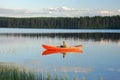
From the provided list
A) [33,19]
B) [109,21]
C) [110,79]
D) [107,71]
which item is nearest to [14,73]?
[110,79]

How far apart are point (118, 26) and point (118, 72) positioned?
4138 inches

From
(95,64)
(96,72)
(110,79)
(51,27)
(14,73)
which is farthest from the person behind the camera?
(51,27)

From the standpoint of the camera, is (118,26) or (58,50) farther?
(118,26)

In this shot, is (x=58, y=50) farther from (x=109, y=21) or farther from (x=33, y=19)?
(x=33, y=19)

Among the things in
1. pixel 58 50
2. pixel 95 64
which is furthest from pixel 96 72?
pixel 58 50

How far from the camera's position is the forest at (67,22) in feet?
394

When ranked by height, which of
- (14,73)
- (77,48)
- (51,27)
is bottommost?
(51,27)

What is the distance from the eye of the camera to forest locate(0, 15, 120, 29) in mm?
120194

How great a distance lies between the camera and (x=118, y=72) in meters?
18.0

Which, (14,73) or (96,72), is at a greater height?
(14,73)

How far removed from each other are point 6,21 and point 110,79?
408ft

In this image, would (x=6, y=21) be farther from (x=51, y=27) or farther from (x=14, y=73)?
(x=14, y=73)

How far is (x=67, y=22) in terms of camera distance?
423 feet

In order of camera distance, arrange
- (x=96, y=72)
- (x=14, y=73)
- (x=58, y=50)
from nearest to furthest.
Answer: (x=14, y=73), (x=96, y=72), (x=58, y=50)
